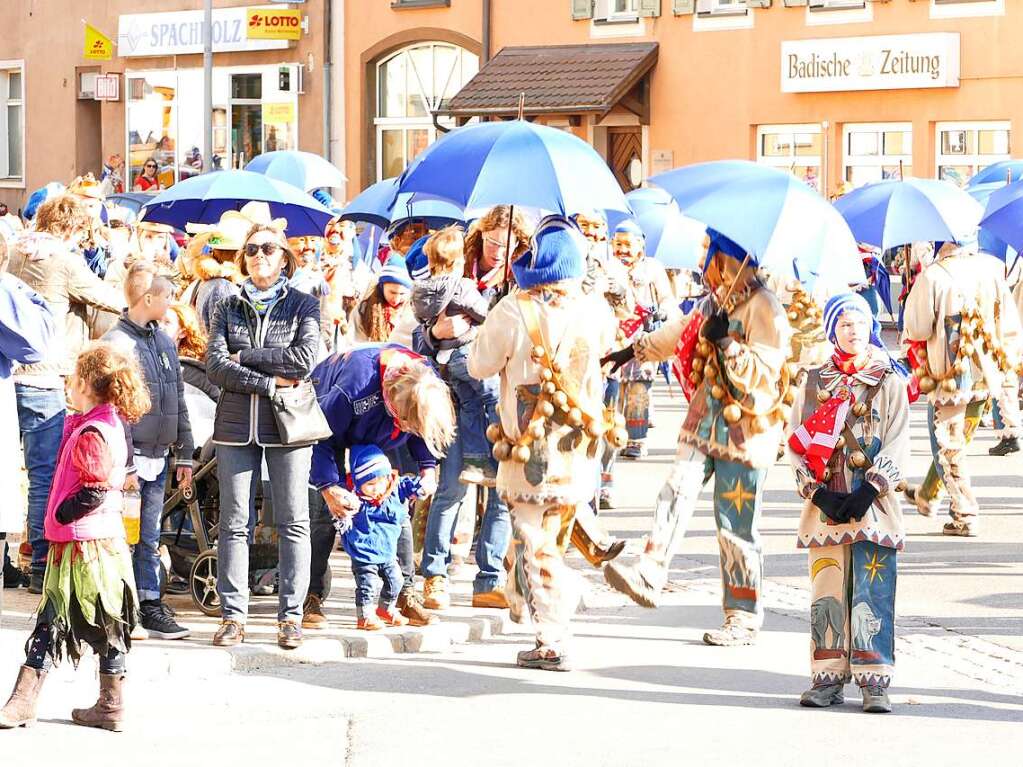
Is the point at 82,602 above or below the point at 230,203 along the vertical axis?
below

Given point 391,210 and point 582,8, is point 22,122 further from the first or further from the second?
point 391,210

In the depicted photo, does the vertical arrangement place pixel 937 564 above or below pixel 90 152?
below

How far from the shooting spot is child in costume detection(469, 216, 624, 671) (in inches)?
337

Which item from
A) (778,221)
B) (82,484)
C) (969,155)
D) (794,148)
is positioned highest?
(794,148)

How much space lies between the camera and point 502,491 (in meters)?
8.79

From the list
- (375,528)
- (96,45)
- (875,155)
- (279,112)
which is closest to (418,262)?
(375,528)

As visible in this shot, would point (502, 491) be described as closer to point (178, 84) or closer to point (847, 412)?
point (847, 412)

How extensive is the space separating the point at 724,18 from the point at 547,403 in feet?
82.4

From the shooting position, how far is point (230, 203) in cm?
1462

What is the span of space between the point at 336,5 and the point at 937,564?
28.6m

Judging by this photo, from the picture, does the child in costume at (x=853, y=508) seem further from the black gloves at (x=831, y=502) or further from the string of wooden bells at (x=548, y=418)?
the string of wooden bells at (x=548, y=418)

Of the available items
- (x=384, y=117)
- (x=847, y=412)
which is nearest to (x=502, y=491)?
(x=847, y=412)

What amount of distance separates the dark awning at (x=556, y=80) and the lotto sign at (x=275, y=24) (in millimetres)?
4852

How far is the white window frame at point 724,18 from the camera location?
32469mm
